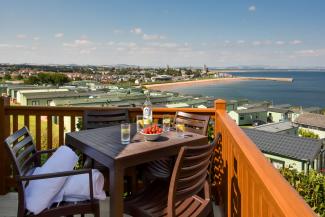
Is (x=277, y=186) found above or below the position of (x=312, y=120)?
above

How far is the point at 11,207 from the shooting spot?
309 cm

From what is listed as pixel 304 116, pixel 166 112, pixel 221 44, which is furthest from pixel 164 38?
pixel 166 112

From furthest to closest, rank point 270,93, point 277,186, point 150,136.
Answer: point 270,93
point 150,136
point 277,186

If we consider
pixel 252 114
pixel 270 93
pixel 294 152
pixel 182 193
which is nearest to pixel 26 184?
pixel 182 193

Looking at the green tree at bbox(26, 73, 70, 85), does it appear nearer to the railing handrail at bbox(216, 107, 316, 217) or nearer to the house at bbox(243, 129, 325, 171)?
the house at bbox(243, 129, 325, 171)

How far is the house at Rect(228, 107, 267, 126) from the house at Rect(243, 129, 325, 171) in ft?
56.6

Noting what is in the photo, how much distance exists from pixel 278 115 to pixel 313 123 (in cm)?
955

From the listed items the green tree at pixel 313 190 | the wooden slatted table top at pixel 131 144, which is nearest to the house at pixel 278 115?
the green tree at pixel 313 190

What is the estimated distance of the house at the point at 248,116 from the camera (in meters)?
32.5

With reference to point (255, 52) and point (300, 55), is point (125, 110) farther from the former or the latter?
point (255, 52)

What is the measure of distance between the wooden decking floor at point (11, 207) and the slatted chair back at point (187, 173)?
1.29 meters

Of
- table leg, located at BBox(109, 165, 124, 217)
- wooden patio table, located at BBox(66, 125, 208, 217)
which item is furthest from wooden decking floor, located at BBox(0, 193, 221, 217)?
table leg, located at BBox(109, 165, 124, 217)

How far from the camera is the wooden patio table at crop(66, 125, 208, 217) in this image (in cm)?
197

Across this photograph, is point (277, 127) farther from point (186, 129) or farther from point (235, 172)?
point (235, 172)
